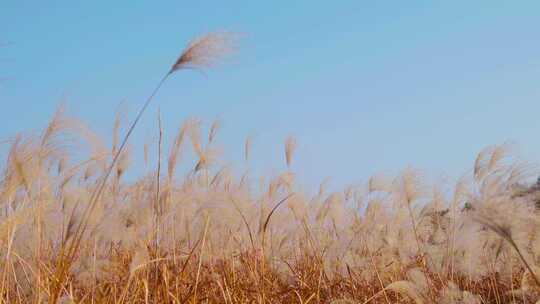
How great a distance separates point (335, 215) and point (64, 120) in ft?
8.06

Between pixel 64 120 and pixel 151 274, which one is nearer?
pixel 64 120

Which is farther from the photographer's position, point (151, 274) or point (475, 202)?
point (151, 274)

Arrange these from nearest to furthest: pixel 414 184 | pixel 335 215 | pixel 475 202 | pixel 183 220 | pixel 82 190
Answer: pixel 475 202 < pixel 82 190 < pixel 183 220 < pixel 414 184 < pixel 335 215

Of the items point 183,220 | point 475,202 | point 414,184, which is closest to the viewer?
point 475,202

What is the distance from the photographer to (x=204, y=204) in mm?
2637

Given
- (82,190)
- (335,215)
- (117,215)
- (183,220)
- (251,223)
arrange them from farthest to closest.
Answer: (335,215), (251,223), (183,220), (82,190), (117,215)

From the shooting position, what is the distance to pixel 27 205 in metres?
2.29

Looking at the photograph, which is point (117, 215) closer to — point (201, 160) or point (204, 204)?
point (204, 204)

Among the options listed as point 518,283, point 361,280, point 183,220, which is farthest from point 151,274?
point 518,283

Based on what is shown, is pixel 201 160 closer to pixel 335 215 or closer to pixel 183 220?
pixel 183 220

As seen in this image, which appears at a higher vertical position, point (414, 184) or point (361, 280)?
point (414, 184)

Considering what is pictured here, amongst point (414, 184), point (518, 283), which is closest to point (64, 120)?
point (414, 184)

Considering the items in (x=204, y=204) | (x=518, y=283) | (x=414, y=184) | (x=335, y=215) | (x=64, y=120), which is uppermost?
(x=64, y=120)

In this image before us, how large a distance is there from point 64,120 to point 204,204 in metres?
0.65
